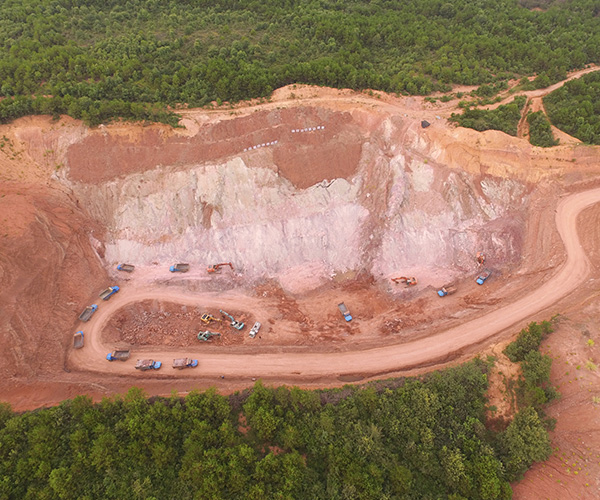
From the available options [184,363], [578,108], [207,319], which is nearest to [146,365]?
[184,363]

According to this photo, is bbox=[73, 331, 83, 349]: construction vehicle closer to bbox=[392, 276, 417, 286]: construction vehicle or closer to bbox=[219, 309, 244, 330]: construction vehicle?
bbox=[219, 309, 244, 330]: construction vehicle

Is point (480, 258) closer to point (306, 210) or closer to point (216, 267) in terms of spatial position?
point (306, 210)

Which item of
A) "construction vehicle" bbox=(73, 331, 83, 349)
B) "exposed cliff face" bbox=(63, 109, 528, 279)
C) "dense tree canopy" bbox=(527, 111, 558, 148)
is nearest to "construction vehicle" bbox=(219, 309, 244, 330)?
"exposed cliff face" bbox=(63, 109, 528, 279)

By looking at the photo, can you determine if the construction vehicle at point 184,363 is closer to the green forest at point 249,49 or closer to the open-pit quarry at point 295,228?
the open-pit quarry at point 295,228

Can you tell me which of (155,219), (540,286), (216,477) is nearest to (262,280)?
(155,219)

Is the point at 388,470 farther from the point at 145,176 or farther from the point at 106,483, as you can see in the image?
the point at 145,176
